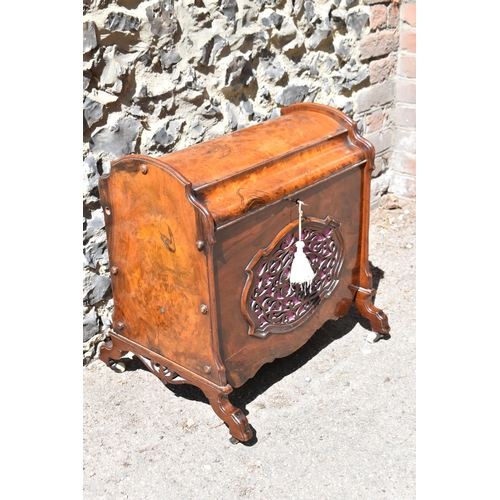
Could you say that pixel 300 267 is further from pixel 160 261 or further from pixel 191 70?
pixel 191 70

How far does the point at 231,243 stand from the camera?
2.34 metres

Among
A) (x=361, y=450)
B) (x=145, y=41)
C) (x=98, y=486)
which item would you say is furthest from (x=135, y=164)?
(x=361, y=450)

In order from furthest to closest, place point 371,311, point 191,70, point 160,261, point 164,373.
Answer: point 371,311
point 191,70
point 164,373
point 160,261

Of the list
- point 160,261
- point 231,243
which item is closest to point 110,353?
point 160,261

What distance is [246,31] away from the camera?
3045 mm

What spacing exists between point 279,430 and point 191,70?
149cm

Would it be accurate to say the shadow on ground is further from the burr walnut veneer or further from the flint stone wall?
the flint stone wall

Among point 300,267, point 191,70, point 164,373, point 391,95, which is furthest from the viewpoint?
point 391,95

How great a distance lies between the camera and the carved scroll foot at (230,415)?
251 centimetres

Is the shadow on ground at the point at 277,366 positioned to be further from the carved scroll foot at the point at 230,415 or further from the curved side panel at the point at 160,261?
the curved side panel at the point at 160,261

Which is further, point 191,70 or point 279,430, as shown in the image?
point 191,70

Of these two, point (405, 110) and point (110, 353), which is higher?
point (405, 110)

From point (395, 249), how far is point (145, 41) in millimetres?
1855

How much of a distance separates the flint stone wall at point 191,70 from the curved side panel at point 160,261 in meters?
0.27
